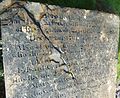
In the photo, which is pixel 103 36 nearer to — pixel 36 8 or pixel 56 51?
pixel 56 51

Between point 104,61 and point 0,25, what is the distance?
1.52 meters

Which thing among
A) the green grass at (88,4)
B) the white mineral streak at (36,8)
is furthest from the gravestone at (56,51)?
the green grass at (88,4)

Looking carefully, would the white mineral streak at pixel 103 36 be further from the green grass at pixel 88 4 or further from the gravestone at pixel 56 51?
the green grass at pixel 88 4

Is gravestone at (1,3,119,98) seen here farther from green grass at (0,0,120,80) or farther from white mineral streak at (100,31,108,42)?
green grass at (0,0,120,80)

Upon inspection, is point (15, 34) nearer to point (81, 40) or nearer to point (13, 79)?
point (13, 79)

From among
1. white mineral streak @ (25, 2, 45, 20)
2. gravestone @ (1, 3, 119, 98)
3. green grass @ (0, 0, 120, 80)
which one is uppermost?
green grass @ (0, 0, 120, 80)

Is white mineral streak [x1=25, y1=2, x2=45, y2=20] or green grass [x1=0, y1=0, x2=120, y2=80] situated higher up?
green grass [x1=0, y1=0, x2=120, y2=80]

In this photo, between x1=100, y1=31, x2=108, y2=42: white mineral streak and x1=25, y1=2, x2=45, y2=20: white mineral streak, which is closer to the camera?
x1=25, y1=2, x2=45, y2=20: white mineral streak

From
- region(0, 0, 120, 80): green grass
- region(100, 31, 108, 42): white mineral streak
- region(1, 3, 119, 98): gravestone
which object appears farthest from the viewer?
region(0, 0, 120, 80): green grass

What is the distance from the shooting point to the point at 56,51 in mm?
2805

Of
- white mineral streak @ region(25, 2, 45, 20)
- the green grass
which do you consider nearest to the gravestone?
white mineral streak @ region(25, 2, 45, 20)

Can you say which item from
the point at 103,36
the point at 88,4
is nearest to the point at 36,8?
the point at 103,36

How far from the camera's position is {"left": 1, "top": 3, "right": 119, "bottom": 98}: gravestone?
247 centimetres

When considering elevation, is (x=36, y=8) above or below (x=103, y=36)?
above
